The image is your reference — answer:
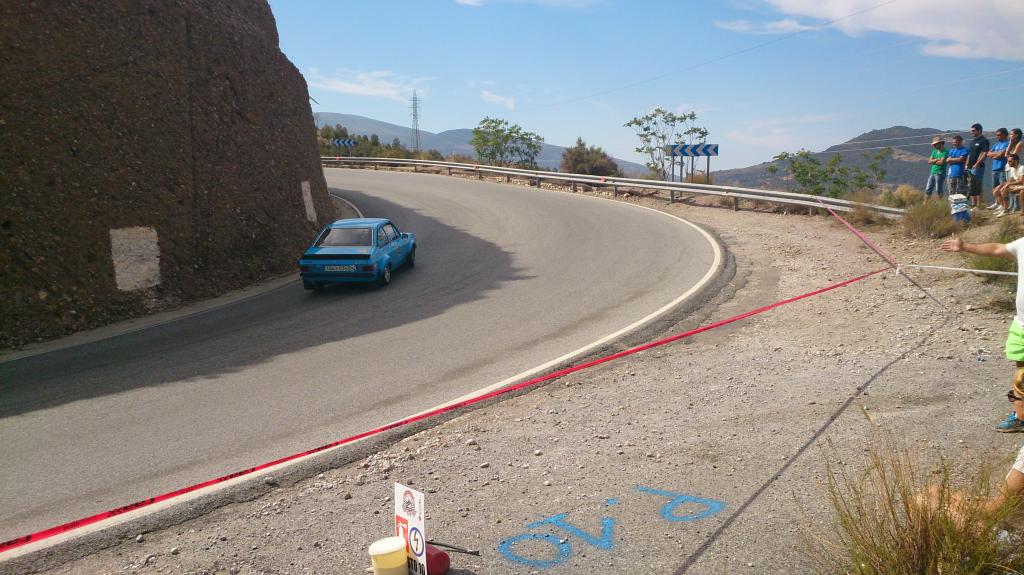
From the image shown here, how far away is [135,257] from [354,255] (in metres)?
4.19

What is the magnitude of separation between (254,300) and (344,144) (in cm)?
4138

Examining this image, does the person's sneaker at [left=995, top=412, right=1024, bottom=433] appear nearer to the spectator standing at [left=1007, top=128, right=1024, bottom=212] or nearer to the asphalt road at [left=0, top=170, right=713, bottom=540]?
the asphalt road at [left=0, top=170, right=713, bottom=540]

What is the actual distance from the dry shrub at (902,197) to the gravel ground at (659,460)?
9127 millimetres

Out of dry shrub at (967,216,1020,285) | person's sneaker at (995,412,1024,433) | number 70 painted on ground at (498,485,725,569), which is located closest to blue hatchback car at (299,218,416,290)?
number 70 painted on ground at (498,485,725,569)

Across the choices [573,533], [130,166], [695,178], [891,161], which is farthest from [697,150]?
[573,533]

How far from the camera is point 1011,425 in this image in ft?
17.9

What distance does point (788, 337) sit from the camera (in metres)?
9.38

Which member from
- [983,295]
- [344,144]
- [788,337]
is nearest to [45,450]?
[788,337]

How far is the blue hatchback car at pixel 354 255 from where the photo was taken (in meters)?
13.8

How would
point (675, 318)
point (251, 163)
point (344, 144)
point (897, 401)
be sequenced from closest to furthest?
1. point (897, 401)
2. point (675, 318)
3. point (251, 163)
4. point (344, 144)

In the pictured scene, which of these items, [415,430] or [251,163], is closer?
[415,430]

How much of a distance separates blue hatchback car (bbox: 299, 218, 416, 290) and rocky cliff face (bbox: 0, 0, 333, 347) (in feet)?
8.28

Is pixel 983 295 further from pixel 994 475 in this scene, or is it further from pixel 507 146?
pixel 507 146

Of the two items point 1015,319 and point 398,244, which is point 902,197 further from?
point 1015,319
